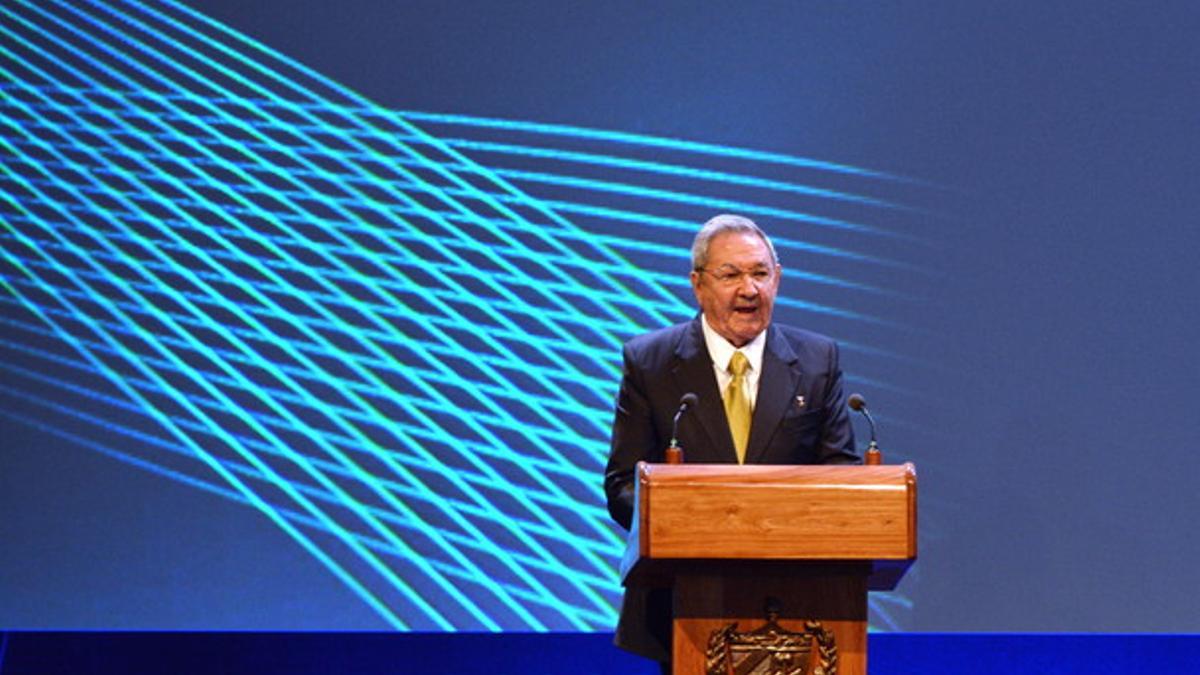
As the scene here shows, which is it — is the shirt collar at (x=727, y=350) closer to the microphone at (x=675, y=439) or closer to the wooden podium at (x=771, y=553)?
the microphone at (x=675, y=439)

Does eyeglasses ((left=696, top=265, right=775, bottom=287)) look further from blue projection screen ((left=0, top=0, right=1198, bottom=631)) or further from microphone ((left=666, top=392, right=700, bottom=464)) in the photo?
blue projection screen ((left=0, top=0, right=1198, bottom=631))

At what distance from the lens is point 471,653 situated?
182 inches

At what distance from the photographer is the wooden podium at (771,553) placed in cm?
275

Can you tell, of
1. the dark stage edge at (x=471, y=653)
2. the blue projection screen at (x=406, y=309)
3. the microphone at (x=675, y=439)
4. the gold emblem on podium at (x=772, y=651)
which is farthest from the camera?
the blue projection screen at (x=406, y=309)

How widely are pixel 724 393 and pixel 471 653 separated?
160 centimetres

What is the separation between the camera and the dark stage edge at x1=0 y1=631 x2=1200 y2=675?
458 centimetres

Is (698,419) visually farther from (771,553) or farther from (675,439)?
(771,553)

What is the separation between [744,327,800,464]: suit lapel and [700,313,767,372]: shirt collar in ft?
0.04

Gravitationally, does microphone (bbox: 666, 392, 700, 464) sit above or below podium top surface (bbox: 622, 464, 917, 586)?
above

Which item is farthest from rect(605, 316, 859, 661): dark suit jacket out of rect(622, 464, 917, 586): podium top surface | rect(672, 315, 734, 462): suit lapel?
rect(622, 464, 917, 586): podium top surface

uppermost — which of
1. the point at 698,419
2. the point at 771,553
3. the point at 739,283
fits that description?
the point at 739,283

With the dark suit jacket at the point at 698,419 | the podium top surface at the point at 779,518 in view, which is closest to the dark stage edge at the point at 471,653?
the dark suit jacket at the point at 698,419

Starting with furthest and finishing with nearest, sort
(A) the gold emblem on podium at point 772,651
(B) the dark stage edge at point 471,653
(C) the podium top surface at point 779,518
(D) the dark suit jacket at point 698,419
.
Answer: (B) the dark stage edge at point 471,653 < (D) the dark suit jacket at point 698,419 < (A) the gold emblem on podium at point 772,651 < (C) the podium top surface at point 779,518

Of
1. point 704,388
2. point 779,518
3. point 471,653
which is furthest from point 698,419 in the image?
point 471,653
